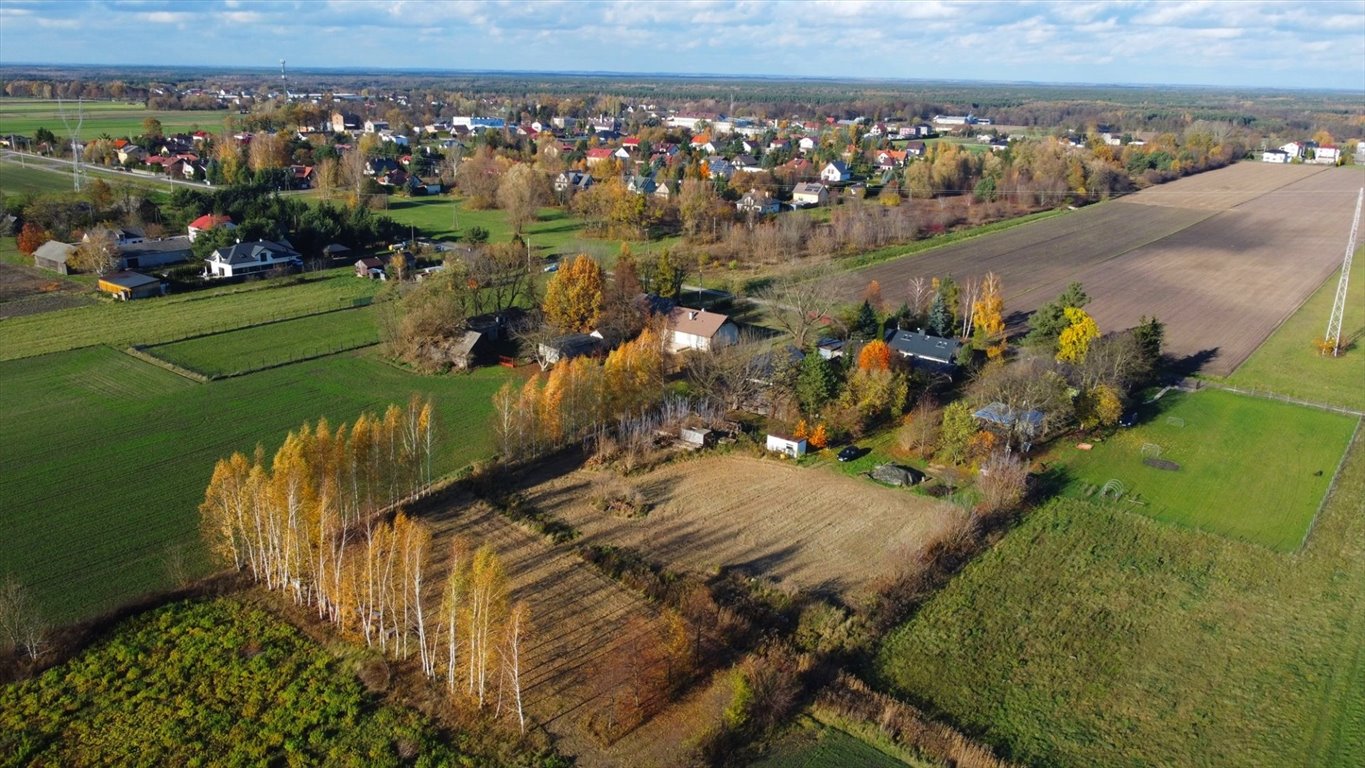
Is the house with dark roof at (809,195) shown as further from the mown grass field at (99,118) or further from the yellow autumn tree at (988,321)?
the mown grass field at (99,118)

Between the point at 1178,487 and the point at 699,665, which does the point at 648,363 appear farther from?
the point at 1178,487

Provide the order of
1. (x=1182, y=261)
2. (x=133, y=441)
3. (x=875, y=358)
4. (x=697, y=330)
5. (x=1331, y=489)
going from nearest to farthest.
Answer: (x=1331, y=489), (x=133, y=441), (x=875, y=358), (x=697, y=330), (x=1182, y=261)

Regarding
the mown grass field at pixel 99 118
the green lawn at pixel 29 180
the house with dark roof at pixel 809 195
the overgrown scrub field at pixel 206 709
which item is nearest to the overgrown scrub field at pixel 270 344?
the overgrown scrub field at pixel 206 709

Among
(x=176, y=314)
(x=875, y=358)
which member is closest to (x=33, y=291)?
(x=176, y=314)

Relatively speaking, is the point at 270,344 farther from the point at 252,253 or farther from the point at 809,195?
the point at 809,195

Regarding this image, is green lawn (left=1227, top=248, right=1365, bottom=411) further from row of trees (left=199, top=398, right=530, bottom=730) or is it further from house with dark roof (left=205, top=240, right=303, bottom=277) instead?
house with dark roof (left=205, top=240, right=303, bottom=277)

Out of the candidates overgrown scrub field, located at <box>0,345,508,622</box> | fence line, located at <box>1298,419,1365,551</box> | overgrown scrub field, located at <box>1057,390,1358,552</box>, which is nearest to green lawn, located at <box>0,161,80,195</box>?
overgrown scrub field, located at <box>0,345,508,622</box>
